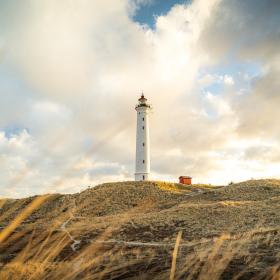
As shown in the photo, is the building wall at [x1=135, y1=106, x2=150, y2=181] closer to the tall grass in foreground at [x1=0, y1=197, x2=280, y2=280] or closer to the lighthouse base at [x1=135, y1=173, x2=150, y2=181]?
the lighthouse base at [x1=135, y1=173, x2=150, y2=181]

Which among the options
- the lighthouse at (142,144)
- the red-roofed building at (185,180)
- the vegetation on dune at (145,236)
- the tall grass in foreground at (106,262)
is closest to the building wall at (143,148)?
the lighthouse at (142,144)

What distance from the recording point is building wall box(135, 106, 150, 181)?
154ft

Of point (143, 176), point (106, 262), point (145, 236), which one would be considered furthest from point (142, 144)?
point (106, 262)

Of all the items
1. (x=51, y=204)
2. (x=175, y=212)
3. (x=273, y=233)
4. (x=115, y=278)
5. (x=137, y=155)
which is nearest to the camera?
(x=115, y=278)

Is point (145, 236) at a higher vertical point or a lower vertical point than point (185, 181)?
lower

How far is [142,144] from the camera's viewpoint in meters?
47.9

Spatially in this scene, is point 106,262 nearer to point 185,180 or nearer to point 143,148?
point 143,148

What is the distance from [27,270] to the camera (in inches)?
155

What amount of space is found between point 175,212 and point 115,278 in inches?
727

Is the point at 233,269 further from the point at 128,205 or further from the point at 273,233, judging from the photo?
the point at 128,205

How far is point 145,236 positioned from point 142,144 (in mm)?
33365

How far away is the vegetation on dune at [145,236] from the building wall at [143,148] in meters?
6.29

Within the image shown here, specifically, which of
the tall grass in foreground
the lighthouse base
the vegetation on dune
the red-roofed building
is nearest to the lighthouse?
the lighthouse base

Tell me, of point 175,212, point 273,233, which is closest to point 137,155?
point 175,212
